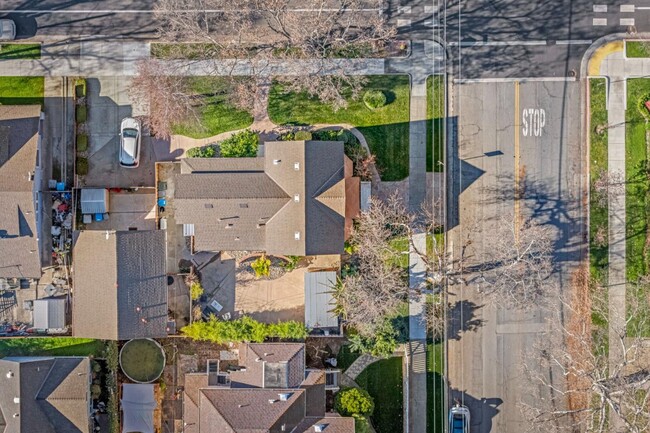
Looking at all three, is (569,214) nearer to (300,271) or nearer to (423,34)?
(423,34)

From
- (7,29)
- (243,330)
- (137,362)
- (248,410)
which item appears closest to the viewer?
(248,410)

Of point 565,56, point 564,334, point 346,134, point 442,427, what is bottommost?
point 442,427

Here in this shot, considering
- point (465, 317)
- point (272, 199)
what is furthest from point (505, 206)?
point (272, 199)

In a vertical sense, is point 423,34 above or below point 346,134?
above

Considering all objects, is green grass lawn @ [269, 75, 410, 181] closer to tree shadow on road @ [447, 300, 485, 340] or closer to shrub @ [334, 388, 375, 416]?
tree shadow on road @ [447, 300, 485, 340]

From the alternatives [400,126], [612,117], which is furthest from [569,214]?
[400,126]

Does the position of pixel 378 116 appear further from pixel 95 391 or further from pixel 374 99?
pixel 95 391
